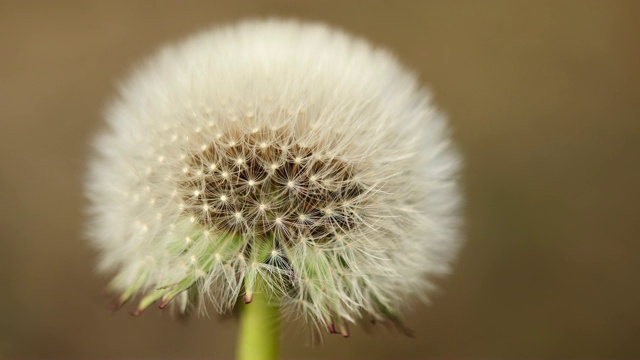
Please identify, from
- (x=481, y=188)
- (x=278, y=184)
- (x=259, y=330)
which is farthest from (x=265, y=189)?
(x=481, y=188)

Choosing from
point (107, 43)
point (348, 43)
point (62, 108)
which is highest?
point (107, 43)

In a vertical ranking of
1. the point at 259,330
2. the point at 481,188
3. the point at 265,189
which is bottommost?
Result: the point at 259,330

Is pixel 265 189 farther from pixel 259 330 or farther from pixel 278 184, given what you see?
pixel 259 330

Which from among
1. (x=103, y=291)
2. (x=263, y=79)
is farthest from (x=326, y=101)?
(x=103, y=291)

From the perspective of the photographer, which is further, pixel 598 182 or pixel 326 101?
pixel 598 182

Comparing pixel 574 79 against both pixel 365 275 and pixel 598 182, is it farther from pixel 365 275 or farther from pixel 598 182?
pixel 365 275

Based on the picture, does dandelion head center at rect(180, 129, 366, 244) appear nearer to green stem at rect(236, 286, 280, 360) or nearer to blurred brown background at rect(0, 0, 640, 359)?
green stem at rect(236, 286, 280, 360)

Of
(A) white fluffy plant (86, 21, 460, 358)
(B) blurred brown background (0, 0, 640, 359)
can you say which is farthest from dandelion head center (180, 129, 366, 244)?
(B) blurred brown background (0, 0, 640, 359)
